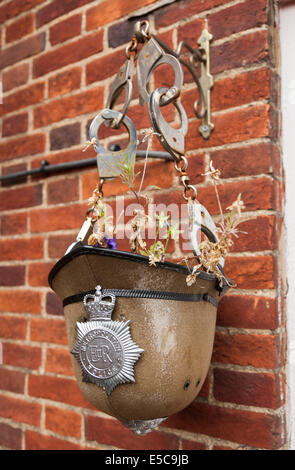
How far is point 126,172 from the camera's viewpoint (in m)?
0.76

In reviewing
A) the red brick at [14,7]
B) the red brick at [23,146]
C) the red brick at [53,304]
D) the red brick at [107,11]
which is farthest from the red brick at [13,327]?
the red brick at [14,7]

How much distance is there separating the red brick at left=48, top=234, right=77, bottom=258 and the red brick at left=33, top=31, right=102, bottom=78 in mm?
494

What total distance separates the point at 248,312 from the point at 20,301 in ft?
2.37

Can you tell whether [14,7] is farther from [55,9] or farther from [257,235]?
[257,235]

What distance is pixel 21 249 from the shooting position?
4.36ft

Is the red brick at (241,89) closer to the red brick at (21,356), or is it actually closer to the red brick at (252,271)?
the red brick at (252,271)

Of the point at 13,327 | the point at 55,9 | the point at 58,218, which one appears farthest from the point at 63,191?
the point at 55,9

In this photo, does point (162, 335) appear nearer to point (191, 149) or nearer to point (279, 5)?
point (191, 149)

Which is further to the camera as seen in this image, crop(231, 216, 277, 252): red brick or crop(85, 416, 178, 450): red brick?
crop(85, 416, 178, 450): red brick

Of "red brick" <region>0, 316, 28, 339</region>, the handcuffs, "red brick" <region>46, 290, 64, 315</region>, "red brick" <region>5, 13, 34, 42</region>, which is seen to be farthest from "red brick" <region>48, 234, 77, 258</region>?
"red brick" <region>5, 13, 34, 42</region>

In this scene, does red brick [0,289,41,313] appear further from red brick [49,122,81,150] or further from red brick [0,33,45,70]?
red brick [0,33,45,70]

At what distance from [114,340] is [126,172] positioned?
28 cm

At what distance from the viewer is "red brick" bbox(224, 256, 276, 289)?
869mm

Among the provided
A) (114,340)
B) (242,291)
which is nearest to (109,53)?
(242,291)
